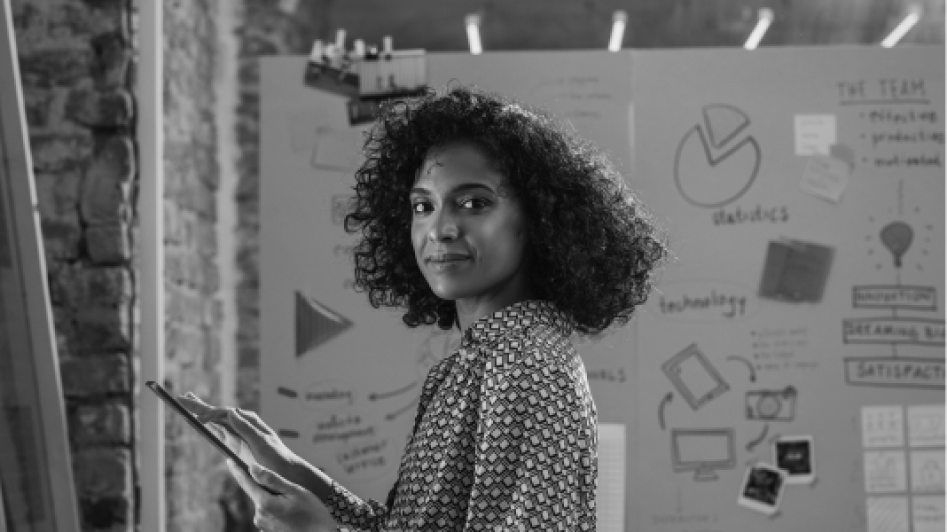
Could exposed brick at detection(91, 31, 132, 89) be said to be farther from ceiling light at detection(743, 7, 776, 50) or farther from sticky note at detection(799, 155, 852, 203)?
ceiling light at detection(743, 7, 776, 50)

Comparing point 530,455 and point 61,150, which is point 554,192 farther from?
point 61,150

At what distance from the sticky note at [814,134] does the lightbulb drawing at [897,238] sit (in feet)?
0.84

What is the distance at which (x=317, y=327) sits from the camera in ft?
10.4

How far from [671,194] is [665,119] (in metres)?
0.20

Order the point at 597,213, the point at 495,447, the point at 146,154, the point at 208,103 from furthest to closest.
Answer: the point at 208,103 → the point at 146,154 → the point at 597,213 → the point at 495,447

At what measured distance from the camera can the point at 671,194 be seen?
3137 millimetres

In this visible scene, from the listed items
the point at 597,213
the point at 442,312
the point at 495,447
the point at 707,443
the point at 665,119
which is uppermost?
the point at 665,119

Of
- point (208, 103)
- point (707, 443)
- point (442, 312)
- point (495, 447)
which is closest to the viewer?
point (495, 447)

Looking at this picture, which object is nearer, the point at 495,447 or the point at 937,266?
the point at 495,447

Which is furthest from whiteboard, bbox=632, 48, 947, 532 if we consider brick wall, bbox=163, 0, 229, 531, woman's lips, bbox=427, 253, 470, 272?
woman's lips, bbox=427, 253, 470, 272

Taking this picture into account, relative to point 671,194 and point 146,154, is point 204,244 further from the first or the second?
point 671,194

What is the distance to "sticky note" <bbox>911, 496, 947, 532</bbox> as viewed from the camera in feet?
9.98

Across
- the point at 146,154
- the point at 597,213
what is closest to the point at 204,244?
the point at 146,154

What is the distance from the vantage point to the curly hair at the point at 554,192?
126 cm
